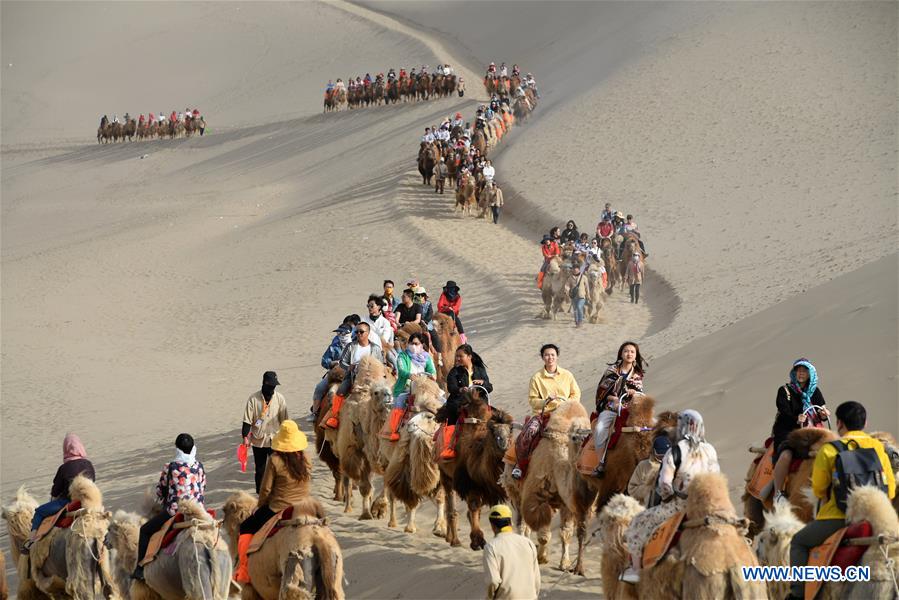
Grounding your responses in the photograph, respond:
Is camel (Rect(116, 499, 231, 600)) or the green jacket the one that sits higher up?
the green jacket

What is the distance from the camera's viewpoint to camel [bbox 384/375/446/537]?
39.8 feet

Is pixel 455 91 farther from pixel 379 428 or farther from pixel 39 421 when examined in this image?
pixel 379 428

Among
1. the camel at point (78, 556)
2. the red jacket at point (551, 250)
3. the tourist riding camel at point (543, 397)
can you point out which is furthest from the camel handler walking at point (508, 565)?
the red jacket at point (551, 250)

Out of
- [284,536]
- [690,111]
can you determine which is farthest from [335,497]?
[690,111]

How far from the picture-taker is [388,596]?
10.8 m

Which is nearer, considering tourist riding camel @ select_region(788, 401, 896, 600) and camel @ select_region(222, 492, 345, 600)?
tourist riding camel @ select_region(788, 401, 896, 600)

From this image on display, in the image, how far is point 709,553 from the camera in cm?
682

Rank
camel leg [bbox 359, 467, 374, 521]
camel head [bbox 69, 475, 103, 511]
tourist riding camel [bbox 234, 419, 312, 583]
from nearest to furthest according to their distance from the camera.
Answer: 1. tourist riding camel [bbox 234, 419, 312, 583]
2. camel head [bbox 69, 475, 103, 511]
3. camel leg [bbox 359, 467, 374, 521]

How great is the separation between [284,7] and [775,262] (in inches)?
2741

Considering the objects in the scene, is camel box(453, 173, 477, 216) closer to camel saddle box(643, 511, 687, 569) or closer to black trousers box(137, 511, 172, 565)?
black trousers box(137, 511, 172, 565)

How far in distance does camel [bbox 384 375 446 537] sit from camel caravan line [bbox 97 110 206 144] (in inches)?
2018

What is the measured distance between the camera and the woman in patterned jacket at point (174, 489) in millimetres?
8875

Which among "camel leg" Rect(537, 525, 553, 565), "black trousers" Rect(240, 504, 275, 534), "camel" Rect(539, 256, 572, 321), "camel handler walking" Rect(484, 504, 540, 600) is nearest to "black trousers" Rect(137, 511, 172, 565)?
"black trousers" Rect(240, 504, 275, 534)

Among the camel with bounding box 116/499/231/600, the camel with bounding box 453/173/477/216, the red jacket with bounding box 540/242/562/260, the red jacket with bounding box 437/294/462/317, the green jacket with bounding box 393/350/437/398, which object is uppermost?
the camel with bounding box 453/173/477/216
